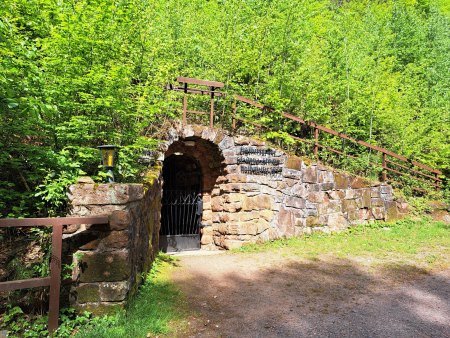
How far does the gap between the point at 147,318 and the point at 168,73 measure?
4503 mm

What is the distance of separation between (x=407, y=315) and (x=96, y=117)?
15.4 ft

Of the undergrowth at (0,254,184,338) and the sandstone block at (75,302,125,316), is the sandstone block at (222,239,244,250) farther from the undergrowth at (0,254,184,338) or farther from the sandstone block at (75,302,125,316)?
the sandstone block at (75,302,125,316)

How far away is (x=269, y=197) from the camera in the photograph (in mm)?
7645

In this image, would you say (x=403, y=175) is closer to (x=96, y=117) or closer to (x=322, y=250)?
(x=322, y=250)

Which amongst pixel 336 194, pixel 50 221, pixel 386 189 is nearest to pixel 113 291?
pixel 50 221

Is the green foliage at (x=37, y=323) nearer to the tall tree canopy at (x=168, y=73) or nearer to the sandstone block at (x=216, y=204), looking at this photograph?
the tall tree canopy at (x=168, y=73)

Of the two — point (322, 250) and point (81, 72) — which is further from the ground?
point (81, 72)

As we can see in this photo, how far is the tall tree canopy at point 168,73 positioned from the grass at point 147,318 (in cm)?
149

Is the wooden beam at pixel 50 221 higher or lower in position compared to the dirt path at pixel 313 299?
higher

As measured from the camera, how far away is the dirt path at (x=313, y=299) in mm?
3277

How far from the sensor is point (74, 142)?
13.4ft

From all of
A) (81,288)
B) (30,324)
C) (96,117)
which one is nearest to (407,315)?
(81,288)

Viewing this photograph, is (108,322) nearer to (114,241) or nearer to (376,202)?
(114,241)

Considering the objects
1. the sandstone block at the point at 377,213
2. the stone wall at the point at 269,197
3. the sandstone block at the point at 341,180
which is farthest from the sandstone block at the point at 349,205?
the sandstone block at the point at 377,213
